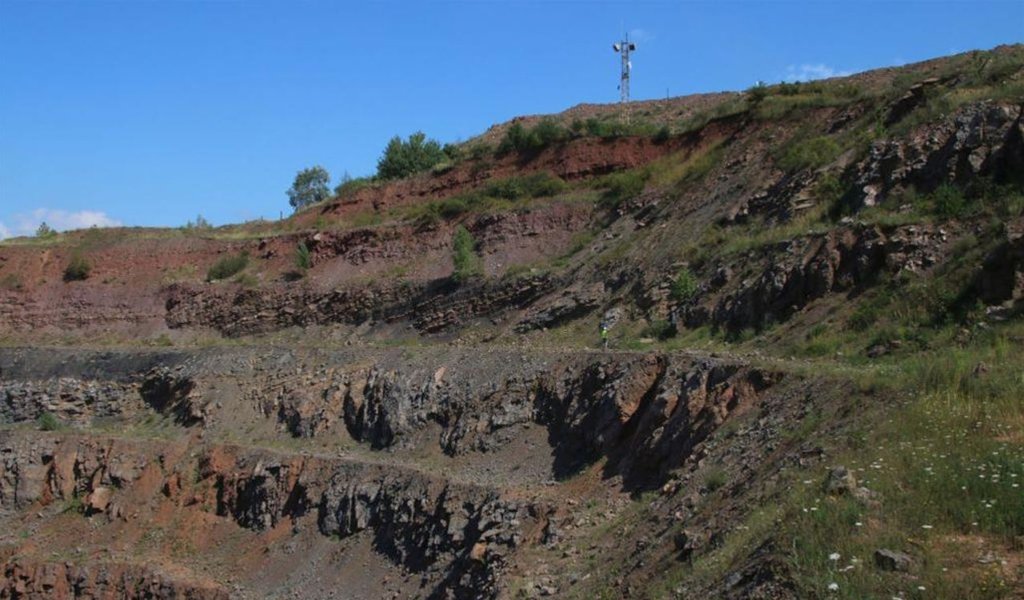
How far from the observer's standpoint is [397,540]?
67.4 ft

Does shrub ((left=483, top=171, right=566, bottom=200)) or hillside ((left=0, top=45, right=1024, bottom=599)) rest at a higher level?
shrub ((left=483, top=171, right=566, bottom=200))

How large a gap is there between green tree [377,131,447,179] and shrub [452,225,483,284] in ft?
43.5

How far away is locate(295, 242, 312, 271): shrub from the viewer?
1550 inches

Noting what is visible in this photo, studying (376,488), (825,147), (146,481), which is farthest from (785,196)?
(146,481)

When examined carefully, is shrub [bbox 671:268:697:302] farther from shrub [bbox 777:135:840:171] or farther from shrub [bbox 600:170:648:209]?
shrub [bbox 600:170:648:209]

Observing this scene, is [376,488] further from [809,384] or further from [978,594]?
A: [978,594]

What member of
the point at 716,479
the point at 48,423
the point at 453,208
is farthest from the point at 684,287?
the point at 48,423

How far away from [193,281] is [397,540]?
24.1 meters

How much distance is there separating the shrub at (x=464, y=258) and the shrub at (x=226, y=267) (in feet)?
37.0

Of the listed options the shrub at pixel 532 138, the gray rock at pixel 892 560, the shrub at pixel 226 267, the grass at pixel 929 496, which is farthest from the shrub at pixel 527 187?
the gray rock at pixel 892 560

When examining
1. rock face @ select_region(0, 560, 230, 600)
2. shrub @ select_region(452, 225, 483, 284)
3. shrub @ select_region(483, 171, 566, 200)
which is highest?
shrub @ select_region(483, 171, 566, 200)

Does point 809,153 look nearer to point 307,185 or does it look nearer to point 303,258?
point 303,258

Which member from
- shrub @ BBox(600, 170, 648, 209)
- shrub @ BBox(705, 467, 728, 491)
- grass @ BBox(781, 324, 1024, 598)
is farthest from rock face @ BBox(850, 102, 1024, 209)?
shrub @ BBox(600, 170, 648, 209)

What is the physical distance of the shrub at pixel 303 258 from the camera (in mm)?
39375
